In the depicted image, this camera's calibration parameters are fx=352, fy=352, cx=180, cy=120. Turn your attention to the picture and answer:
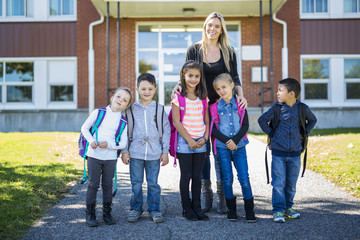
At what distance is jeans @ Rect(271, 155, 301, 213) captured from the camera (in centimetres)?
350

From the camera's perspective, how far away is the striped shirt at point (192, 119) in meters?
3.54

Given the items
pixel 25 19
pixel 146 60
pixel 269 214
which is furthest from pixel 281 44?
pixel 269 214

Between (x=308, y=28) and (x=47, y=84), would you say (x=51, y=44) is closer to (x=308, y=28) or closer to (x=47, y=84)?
(x=47, y=84)

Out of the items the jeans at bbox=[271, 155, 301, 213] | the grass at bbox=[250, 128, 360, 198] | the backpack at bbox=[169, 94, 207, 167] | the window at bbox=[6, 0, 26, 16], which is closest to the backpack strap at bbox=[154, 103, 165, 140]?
the backpack at bbox=[169, 94, 207, 167]

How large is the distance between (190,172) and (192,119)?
0.54m

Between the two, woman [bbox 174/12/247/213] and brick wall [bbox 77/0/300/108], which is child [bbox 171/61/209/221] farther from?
brick wall [bbox 77/0/300/108]

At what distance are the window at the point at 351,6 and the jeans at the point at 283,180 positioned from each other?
11.9 meters

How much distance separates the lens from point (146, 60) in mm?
13125

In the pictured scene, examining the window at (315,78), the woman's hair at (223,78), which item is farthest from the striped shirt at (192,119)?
the window at (315,78)

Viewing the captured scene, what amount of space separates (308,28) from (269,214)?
436 inches

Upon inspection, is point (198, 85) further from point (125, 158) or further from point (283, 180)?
point (283, 180)

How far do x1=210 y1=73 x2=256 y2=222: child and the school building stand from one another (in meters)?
9.41

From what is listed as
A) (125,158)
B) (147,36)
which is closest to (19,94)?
(147,36)

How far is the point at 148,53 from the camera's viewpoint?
43.0 ft
